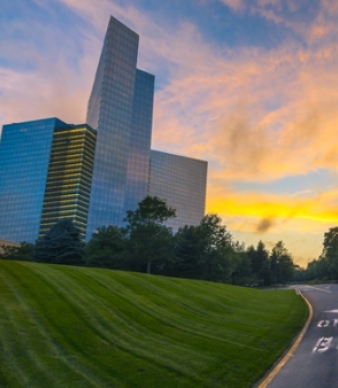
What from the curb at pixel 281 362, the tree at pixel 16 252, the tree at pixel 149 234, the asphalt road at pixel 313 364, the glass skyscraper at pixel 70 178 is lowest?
the curb at pixel 281 362

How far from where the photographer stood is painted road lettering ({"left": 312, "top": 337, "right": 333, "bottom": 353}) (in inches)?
443

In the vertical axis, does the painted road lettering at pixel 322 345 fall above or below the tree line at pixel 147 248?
below

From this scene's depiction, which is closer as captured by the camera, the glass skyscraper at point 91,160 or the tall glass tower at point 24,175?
the glass skyscraper at point 91,160

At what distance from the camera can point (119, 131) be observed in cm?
17012

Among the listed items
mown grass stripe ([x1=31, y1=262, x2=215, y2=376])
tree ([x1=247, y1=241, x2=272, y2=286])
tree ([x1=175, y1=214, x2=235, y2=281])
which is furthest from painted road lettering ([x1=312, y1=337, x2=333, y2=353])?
tree ([x1=247, y1=241, x2=272, y2=286])

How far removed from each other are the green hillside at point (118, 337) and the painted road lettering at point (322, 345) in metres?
1.10

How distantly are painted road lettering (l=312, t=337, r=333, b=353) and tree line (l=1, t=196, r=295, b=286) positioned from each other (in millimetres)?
42986

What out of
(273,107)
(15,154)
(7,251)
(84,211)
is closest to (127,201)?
(84,211)

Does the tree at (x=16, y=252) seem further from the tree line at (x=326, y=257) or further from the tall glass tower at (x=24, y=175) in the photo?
the tall glass tower at (x=24, y=175)

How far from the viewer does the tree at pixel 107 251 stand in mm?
60062

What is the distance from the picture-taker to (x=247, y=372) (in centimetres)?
884

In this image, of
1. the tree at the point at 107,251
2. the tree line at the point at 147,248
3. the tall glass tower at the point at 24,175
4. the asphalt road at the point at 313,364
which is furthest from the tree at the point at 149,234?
the tall glass tower at the point at 24,175

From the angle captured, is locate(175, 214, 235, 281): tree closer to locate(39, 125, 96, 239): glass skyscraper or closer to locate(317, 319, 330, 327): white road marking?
locate(317, 319, 330, 327): white road marking

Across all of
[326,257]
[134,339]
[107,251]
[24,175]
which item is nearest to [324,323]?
[134,339]
